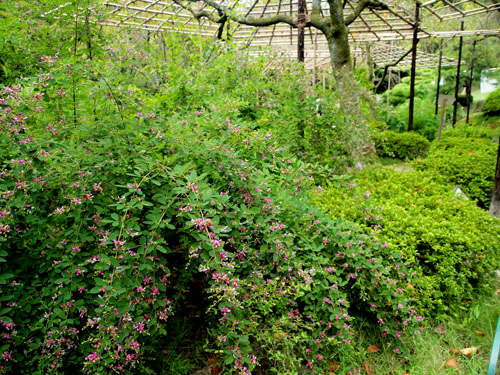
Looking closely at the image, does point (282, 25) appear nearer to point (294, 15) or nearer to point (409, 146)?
point (294, 15)

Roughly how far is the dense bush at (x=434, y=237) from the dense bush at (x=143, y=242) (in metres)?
0.34

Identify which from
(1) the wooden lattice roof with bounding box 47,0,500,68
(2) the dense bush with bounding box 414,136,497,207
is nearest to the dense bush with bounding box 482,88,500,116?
(1) the wooden lattice roof with bounding box 47,0,500,68

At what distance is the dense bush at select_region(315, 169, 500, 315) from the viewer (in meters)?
2.76

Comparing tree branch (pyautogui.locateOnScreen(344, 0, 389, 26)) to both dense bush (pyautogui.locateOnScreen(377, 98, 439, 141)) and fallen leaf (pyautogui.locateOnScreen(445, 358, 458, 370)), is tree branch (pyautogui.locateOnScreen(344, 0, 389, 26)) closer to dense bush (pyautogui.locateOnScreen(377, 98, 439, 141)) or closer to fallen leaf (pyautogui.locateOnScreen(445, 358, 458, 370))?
fallen leaf (pyautogui.locateOnScreen(445, 358, 458, 370))

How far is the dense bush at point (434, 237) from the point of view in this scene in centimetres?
276

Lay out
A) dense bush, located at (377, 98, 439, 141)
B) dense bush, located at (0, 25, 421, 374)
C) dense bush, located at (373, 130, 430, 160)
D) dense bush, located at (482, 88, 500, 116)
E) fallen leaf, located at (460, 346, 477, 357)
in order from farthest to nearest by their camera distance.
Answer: dense bush, located at (482, 88, 500, 116)
dense bush, located at (377, 98, 439, 141)
dense bush, located at (373, 130, 430, 160)
fallen leaf, located at (460, 346, 477, 357)
dense bush, located at (0, 25, 421, 374)

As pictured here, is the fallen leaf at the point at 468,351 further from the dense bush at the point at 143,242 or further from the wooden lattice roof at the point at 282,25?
the wooden lattice roof at the point at 282,25

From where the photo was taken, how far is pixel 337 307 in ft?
6.91

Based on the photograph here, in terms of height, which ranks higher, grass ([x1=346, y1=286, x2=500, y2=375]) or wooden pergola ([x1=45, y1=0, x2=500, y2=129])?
wooden pergola ([x1=45, y1=0, x2=500, y2=129])

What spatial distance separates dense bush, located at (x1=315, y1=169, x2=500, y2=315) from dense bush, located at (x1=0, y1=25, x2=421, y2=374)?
343 mm

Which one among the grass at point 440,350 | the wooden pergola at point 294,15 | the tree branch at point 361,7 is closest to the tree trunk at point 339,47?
the tree branch at point 361,7

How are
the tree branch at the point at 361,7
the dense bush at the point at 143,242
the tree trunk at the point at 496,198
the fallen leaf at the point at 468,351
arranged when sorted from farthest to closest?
the tree branch at the point at 361,7
the tree trunk at the point at 496,198
the fallen leaf at the point at 468,351
the dense bush at the point at 143,242

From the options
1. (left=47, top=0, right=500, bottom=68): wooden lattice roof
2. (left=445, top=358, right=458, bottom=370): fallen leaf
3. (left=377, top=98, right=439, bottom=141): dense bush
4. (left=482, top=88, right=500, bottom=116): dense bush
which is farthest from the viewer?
(left=482, top=88, right=500, bottom=116): dense bush

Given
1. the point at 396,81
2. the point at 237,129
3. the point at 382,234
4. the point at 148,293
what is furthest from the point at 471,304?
the point at 396,81
